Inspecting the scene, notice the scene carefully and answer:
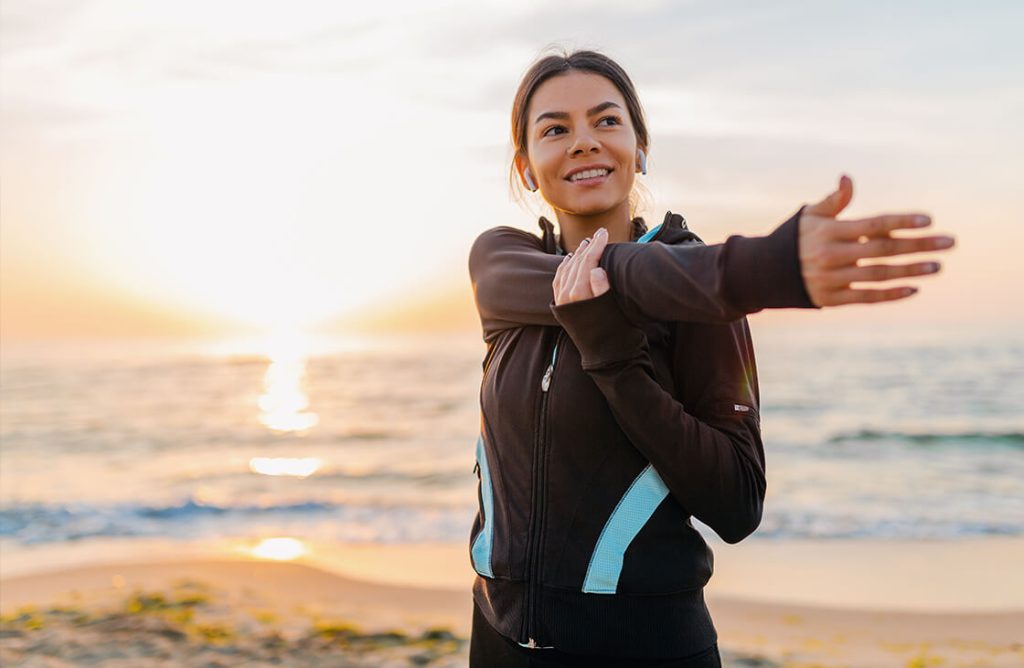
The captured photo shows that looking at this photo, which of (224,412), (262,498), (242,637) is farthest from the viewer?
(224,412)

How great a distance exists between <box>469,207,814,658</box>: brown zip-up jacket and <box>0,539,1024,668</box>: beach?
3.33 metres

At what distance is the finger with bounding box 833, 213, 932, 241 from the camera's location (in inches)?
50.3

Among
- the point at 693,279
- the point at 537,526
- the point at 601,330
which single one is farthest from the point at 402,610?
the point at 693,279

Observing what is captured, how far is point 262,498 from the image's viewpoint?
11492 millimetres

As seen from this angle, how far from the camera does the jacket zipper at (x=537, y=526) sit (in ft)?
6.35

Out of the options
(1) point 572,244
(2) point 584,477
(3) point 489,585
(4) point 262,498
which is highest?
(1) point 572,244

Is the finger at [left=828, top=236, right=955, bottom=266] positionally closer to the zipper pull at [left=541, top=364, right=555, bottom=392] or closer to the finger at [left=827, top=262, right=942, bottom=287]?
the finger at [left=827, top=262, right=942, bottom=287]

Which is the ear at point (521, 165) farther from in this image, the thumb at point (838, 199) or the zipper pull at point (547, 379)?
the thumb at point (838, 199)

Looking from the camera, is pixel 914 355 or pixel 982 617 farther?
pixel 914 355

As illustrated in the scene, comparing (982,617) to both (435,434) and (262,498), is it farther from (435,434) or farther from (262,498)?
(435,434)

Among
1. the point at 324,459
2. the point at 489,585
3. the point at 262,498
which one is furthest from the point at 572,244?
the point at 324,459

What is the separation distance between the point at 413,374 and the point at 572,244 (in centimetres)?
2982

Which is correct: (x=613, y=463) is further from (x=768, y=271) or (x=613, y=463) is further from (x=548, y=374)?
(x=768, y=271)

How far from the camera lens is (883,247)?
131 cm
